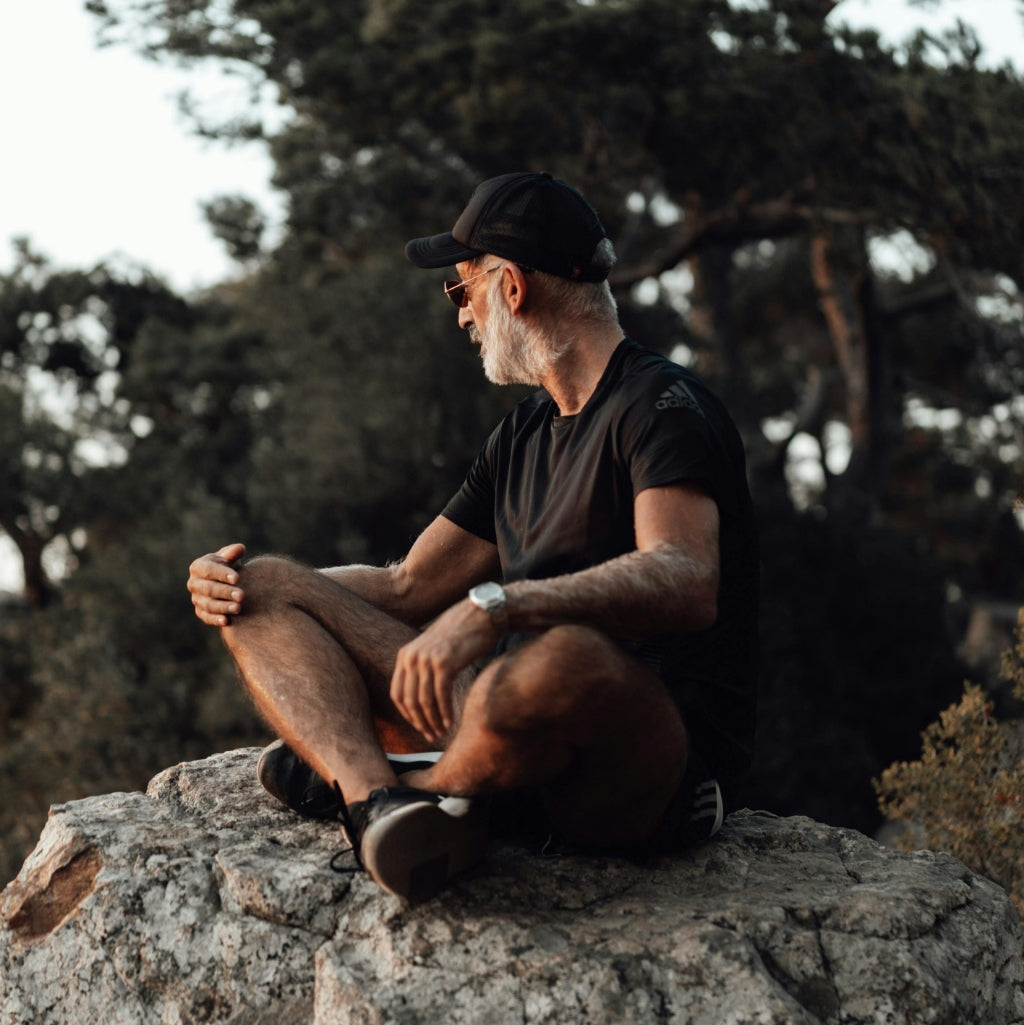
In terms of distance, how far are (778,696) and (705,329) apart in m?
5.74

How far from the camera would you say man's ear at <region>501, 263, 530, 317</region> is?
329 cm

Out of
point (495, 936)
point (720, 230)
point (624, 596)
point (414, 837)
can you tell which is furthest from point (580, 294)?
point (720, 230)

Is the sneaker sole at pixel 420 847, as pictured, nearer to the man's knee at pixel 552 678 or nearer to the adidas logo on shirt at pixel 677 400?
the man's knee at pixel 552 678

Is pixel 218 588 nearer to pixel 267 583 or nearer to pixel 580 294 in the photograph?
pixel 267 583

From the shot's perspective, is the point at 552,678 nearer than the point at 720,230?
Yes

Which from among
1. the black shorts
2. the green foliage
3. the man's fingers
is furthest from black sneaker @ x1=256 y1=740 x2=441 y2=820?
the green foliage

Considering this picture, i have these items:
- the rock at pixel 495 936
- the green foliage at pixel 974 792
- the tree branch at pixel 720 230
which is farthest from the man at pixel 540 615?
the tree branch at pixel 720 230

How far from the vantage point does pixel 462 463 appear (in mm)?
15492

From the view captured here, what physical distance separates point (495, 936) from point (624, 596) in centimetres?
83

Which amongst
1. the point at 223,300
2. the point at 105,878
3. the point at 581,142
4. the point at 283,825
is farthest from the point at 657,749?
the point at 223,300

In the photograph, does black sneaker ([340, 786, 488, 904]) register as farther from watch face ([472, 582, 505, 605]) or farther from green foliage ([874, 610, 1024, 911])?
green foliage ([874, 610, 1024, 911])

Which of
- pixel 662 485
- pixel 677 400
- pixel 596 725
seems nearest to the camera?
pixel 596 725

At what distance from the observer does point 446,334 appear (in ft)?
52.2

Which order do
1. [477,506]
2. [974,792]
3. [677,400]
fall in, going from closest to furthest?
[677,400] → [477,506] → [974,792]
